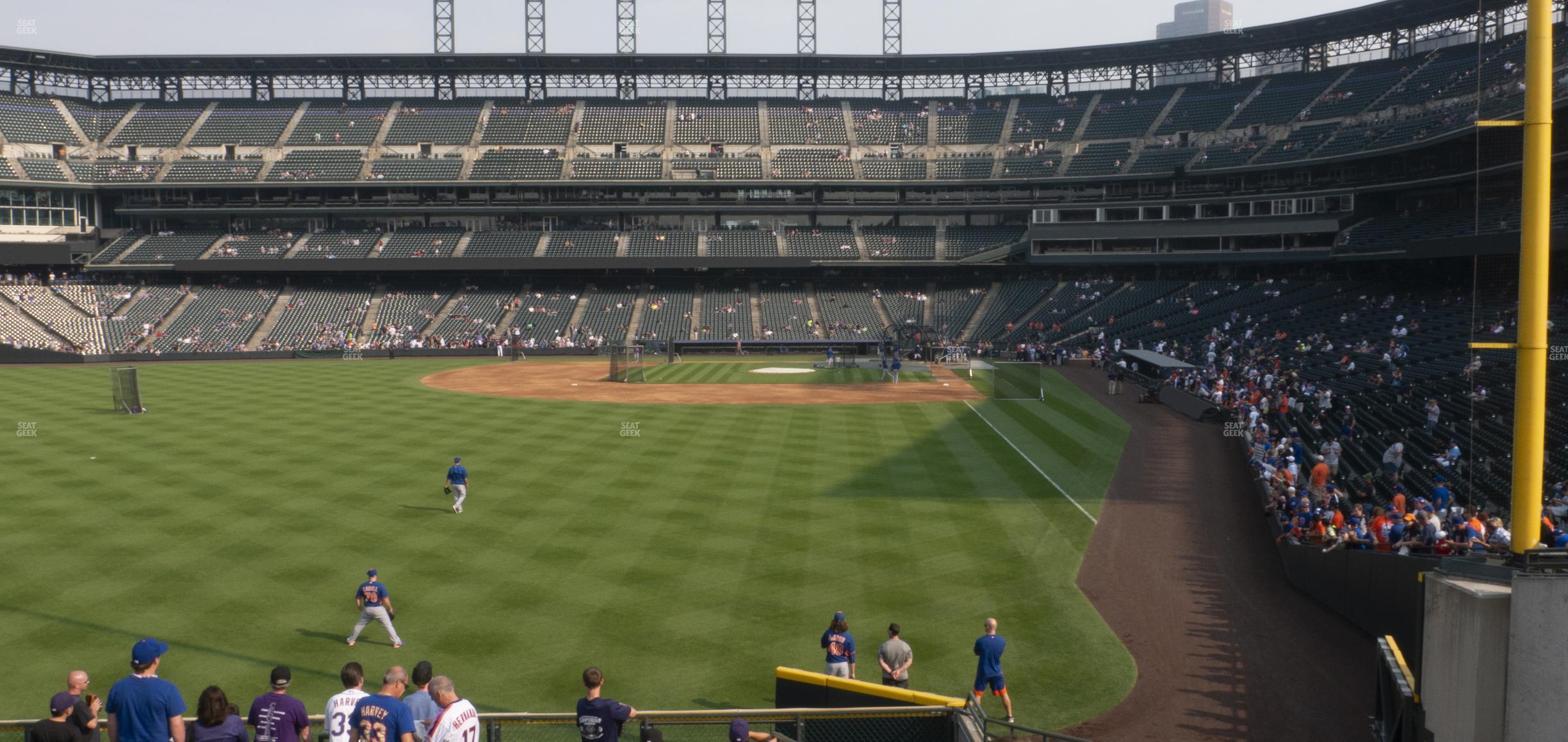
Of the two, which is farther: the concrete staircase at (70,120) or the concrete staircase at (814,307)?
the concrete staircase at (70,120)

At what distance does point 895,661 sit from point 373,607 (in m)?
8.12

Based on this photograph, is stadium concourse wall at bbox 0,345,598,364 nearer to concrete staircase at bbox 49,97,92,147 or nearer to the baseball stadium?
the baseball stadium

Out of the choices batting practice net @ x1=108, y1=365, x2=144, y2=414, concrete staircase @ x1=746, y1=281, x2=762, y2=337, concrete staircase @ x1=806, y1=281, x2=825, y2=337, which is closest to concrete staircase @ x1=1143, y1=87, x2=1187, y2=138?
concrete staircase @ x1=806, y1=281, x2=825, y2=337

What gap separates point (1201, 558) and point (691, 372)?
4152 cm

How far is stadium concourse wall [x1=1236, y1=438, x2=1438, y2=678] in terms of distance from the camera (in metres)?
15.7

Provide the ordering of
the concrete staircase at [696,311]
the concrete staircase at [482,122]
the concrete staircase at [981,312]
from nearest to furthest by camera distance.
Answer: the concrete staircase at [981,312] < the concrete staircase at [696,311] < the concrete staircase at [482,122]

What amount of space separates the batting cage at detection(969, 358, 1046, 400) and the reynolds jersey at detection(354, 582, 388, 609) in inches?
1389

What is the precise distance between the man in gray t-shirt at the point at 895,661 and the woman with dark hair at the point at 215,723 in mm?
7619

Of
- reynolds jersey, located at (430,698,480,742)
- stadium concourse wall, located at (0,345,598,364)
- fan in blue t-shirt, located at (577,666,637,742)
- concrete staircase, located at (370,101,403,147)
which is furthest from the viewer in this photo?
concrete staircase, located at (370,101,403,147)

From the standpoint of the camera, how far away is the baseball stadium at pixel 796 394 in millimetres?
13906

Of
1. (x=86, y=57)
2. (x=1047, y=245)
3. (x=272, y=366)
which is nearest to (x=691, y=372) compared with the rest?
(x=272, y=366)

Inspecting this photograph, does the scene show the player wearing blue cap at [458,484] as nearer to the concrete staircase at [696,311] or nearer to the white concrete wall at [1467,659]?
the white concrete wall at [1467,659]

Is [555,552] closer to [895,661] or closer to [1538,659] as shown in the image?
[895,661]

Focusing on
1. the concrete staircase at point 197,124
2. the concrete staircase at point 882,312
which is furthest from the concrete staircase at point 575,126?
the concrete staircase at point 197,124
